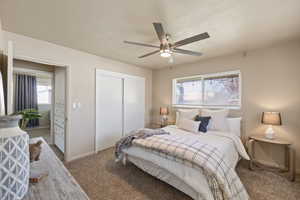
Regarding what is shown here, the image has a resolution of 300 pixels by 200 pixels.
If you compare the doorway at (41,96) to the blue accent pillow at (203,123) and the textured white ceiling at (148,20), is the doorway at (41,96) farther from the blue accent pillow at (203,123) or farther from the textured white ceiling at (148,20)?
the blue accent pillow at (203,123)

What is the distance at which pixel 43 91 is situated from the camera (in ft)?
20.3

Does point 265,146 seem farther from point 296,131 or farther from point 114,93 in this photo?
point 114,93

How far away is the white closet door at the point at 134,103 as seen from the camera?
397cm

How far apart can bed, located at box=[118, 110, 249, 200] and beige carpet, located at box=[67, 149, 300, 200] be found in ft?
0.63

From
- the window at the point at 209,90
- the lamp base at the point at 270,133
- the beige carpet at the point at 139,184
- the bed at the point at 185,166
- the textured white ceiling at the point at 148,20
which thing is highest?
the textured white ceiling at the point at 148,20

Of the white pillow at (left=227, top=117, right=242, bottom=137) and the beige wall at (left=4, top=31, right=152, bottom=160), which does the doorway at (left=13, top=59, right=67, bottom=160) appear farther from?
the white pillow at (left=227, top=117, right=242, bottom=137)

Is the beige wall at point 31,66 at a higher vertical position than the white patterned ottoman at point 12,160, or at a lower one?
higher

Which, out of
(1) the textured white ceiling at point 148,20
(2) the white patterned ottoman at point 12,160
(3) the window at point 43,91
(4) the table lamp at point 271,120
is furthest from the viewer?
(3) the window at point 43,91

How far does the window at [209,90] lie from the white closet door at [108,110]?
5.82ft

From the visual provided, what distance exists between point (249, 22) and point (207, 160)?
199 cm

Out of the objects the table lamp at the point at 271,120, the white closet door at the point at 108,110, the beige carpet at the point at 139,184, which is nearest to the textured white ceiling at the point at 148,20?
the white closet door at the point at 108,110

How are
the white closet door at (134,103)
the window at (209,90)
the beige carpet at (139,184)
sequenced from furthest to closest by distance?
1. the white closet door at (134,103)
2. the window at (209,90)
3. the beige carpet at (139,184)

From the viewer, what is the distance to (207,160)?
1540 millimetres

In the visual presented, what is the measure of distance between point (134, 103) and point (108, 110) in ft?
3.01
